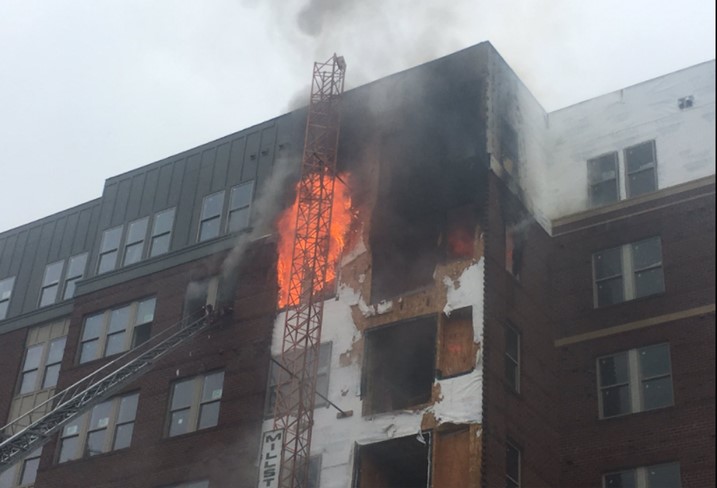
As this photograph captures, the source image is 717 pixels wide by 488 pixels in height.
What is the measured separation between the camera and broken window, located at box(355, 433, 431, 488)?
115ft

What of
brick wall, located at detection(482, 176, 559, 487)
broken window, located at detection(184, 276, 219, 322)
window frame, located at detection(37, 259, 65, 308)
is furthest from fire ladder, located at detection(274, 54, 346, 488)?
window frame, located at detection(37, 259, 65, 308)

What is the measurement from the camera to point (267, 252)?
139 feet

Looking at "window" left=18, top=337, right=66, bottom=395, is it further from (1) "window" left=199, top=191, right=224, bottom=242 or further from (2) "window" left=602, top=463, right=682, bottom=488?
(2) "window" left=602, top=463, right=682, bottom=488

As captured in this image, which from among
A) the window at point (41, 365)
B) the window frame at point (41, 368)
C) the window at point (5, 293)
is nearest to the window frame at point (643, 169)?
the window frame at point (41, 368)

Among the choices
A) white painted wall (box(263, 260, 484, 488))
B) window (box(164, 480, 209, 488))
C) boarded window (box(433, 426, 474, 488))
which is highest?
white painted wall (box(263, 260, 484, 488))

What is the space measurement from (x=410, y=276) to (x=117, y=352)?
12.5 metres

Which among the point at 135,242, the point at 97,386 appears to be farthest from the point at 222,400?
the point at 135,242

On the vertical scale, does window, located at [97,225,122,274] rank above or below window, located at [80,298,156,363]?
above

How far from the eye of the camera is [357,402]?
3659cm

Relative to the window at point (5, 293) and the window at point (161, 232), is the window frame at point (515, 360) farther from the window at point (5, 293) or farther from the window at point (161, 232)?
the window at point (5, 293)

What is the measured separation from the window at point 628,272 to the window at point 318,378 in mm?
8676

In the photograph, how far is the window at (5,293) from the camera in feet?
170

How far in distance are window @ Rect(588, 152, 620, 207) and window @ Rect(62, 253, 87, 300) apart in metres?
20.6

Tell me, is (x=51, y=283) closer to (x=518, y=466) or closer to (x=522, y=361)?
(x=522, y=361)
